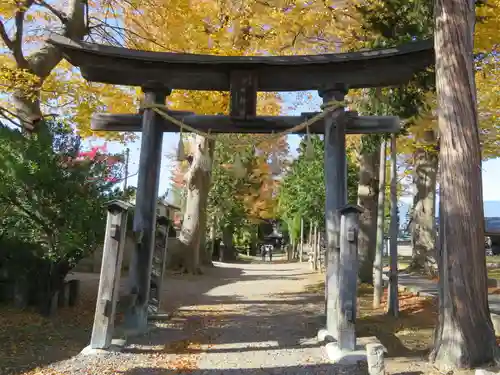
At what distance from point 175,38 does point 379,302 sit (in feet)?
28.0

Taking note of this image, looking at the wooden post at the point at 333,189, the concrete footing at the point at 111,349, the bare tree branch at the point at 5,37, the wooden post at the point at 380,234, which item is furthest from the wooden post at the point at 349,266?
the bare tree branch at the point at 5,37

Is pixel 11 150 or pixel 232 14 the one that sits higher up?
pixel 232 14

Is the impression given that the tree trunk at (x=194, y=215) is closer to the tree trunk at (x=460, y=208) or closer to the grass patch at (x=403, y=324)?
the grass patch at (x=403, y=324)

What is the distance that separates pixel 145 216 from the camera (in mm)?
7145

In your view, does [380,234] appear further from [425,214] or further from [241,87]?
[425,214]

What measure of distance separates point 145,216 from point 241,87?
8.61 ft

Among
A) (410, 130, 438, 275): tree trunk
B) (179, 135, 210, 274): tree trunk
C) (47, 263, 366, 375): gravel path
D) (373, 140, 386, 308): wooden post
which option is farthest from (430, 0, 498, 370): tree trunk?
(179, 135, 210, 274): tree trunk

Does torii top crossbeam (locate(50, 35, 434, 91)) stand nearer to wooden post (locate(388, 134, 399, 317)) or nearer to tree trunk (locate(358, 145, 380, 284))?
wooden post (locate(388, 134, 399, 317))

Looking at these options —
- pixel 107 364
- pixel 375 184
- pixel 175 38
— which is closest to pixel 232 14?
pixel 175 38

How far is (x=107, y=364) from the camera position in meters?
5.32

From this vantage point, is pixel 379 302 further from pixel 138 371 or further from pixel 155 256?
pixel 138 371

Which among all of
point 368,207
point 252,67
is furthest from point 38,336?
point 368,207

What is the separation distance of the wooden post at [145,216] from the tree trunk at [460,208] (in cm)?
435

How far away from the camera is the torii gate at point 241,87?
6.81 metres
